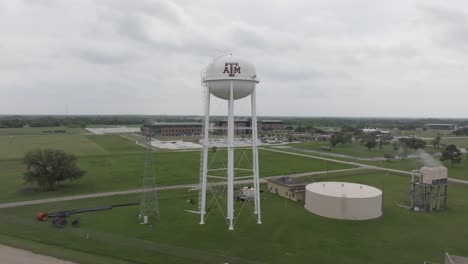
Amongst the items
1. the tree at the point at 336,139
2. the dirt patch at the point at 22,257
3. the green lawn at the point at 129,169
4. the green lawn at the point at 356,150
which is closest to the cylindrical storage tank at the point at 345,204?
the green lawn at the point at 129,169

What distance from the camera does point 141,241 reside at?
1170 inches

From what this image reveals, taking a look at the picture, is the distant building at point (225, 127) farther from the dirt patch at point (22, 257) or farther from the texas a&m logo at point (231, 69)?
the dirt patch at point (22, 257)

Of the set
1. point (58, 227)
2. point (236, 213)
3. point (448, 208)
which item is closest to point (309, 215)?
point (236, 213)

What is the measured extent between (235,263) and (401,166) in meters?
58.5

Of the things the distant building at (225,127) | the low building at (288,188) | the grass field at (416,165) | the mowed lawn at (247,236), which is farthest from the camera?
the grass field at (416,165)

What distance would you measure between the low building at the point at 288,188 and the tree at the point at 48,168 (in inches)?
1132

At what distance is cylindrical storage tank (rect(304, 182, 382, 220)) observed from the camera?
37.1 metres

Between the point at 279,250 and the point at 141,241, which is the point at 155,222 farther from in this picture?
the point at 279,250

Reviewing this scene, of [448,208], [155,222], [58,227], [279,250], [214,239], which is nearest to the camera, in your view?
[279,250]

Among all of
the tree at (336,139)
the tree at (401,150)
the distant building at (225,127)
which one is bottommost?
the tree at (401,150)

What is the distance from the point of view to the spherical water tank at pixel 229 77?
108 ft

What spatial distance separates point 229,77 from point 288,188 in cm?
1951

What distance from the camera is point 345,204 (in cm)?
3709

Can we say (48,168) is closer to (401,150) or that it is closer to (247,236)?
(247,236)
